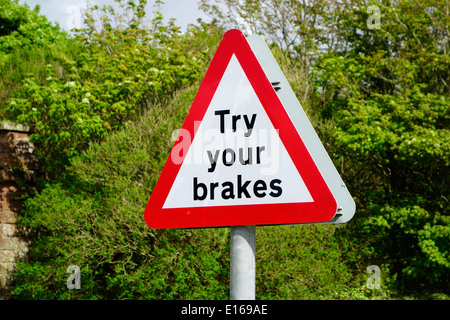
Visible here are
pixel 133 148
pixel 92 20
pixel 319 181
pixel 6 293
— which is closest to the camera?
pixel 319 181

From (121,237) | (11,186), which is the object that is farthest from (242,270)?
(11,186)

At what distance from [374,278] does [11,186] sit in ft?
25.4

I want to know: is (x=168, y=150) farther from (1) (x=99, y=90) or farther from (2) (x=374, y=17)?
(2) (x=374, y=17)

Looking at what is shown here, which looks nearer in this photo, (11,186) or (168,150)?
(168,150)

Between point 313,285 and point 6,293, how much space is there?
6.26m

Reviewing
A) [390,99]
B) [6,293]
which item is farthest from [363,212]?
[6,293]

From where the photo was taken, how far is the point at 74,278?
1088 centimetres

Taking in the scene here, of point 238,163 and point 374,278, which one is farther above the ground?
point 374,278

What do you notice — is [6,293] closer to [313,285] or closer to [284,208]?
[313,285]

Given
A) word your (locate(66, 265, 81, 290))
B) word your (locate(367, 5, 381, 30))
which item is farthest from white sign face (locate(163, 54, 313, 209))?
word your (locate(367, 5, 381, 30))

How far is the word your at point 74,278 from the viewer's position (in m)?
10.7

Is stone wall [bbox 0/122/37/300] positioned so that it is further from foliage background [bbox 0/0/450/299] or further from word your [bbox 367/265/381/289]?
word your [bbox 367/265/381/289]

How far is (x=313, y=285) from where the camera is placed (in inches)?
415

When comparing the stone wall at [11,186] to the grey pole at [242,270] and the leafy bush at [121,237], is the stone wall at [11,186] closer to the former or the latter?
the leafy bush at [121,237]
